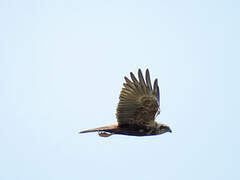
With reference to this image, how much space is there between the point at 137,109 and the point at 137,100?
0.25 meters

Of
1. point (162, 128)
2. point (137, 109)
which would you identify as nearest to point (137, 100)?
point (137, 109)

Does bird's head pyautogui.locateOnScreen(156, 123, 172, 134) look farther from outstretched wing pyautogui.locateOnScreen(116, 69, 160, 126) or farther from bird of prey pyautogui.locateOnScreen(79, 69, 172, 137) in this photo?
outstretched wing pyautogui.locateOnScreen(116, 69, 160, 126)

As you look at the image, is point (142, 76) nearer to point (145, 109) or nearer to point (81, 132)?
point (145, 109)

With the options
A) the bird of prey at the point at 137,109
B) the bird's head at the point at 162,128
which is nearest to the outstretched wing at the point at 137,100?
the bird of prey at the point at 137,109

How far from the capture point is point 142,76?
535 inches

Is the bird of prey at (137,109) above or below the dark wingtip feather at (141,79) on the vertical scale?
below

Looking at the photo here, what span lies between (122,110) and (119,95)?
1.32 ft

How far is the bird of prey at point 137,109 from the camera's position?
13633mm

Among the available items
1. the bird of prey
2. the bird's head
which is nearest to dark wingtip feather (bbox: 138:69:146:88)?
the bird of prey

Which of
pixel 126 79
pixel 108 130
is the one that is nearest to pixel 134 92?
pixel 126 79

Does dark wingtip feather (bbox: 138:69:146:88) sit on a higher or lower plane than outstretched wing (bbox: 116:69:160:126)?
higher

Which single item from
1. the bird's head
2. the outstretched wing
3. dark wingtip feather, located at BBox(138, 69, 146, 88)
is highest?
dark wingtip feather, located at BBox(138, 69, 146, 88)

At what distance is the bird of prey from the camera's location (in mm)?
13633

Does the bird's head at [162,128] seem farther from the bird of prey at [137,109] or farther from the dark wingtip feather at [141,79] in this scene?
the dark wingtip feather at [141,79]
